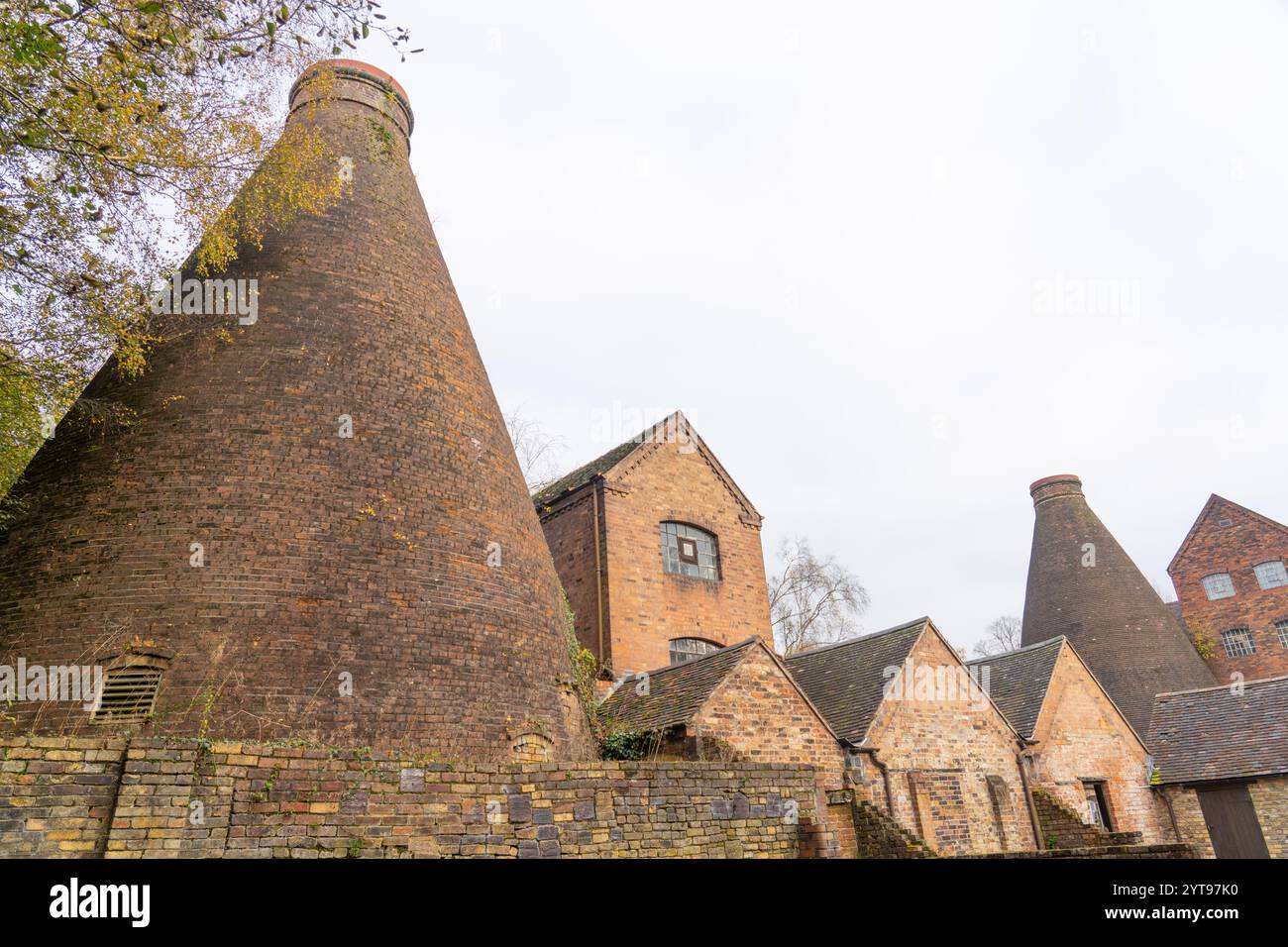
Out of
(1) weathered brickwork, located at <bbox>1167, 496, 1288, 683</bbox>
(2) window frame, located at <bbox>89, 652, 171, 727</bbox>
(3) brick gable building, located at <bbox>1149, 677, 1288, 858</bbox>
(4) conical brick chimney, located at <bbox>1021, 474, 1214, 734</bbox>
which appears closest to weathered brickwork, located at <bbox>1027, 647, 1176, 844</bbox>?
(3) brick gable building, located at <bbox>1149, 677, 1288, 858</bbox>

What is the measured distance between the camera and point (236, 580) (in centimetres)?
778

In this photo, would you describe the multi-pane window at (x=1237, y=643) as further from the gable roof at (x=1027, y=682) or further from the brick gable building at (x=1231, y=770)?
the gable roof at (x=1027, y=682)

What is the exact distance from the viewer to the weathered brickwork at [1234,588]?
28.9 meters

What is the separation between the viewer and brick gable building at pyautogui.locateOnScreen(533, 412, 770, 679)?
56.8ft

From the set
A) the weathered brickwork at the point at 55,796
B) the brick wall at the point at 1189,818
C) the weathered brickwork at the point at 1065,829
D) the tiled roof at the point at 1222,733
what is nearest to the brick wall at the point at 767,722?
the weathered brickwork at the point at 1065,829

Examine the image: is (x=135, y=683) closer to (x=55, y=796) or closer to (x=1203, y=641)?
(x=55, y=796)

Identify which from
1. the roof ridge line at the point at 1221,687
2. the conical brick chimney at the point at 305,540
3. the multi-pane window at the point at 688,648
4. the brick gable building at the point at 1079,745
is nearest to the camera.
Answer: the conical brick chimney at the point at 305,540

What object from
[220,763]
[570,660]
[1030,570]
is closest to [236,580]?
[220,763]

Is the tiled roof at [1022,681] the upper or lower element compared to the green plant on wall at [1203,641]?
lower

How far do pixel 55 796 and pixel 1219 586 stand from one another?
36010 mm

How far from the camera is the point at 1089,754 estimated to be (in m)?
19.6

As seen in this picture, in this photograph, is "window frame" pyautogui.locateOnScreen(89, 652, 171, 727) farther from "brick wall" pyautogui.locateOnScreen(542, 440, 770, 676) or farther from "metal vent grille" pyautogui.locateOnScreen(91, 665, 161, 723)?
"brick wall" pyautogui.locateOnScreen(542, 440, 770, 676)

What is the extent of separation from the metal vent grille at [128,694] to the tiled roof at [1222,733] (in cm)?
2199
